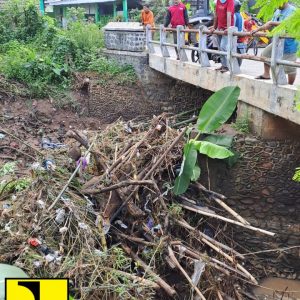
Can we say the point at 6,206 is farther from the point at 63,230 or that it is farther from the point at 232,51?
the point at 232,51

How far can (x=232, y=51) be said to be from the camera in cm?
897

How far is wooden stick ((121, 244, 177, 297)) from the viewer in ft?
21.2

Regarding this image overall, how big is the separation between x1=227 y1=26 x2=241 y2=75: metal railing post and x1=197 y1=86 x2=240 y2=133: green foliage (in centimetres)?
76

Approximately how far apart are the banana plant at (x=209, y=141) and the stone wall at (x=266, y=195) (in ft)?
1.79

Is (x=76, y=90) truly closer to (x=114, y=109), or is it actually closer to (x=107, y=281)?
(x=114, y=109)

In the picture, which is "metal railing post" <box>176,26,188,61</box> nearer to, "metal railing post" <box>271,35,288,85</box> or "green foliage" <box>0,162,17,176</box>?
"metal railing post" <box>271,35,288,85</box>

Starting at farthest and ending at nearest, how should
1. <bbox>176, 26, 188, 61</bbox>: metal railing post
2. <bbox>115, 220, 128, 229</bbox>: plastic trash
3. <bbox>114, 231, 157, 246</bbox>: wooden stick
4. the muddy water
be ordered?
<bbox>176, 26, 188, 61</bbox>: metal railing post < the muddy water < <bbox>115, 220, 128, 229</bbox>: plastic trash < <bbox>114, 231, 157, 246</bbox>: wooden stick

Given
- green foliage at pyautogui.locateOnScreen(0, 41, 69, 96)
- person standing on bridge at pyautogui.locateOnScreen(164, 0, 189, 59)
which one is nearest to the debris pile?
person standing on bridge at pyautogui.locateOnScreen(164, 0, 189, 59)

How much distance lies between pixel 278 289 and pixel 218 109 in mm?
3409

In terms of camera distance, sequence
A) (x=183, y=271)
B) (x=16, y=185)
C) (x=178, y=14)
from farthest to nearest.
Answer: (x=178, y=14)
(x=16, y=185)
(x=183, y=271)

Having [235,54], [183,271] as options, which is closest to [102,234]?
[183,271]

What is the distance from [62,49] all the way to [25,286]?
40.1 feet

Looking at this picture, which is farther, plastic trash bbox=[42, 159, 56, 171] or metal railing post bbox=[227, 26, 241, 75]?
metal railing post bbox=[227, 26, 241, 75]

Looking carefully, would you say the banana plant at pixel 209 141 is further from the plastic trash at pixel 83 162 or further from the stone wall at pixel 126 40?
the stone wall at pixel 126 40
